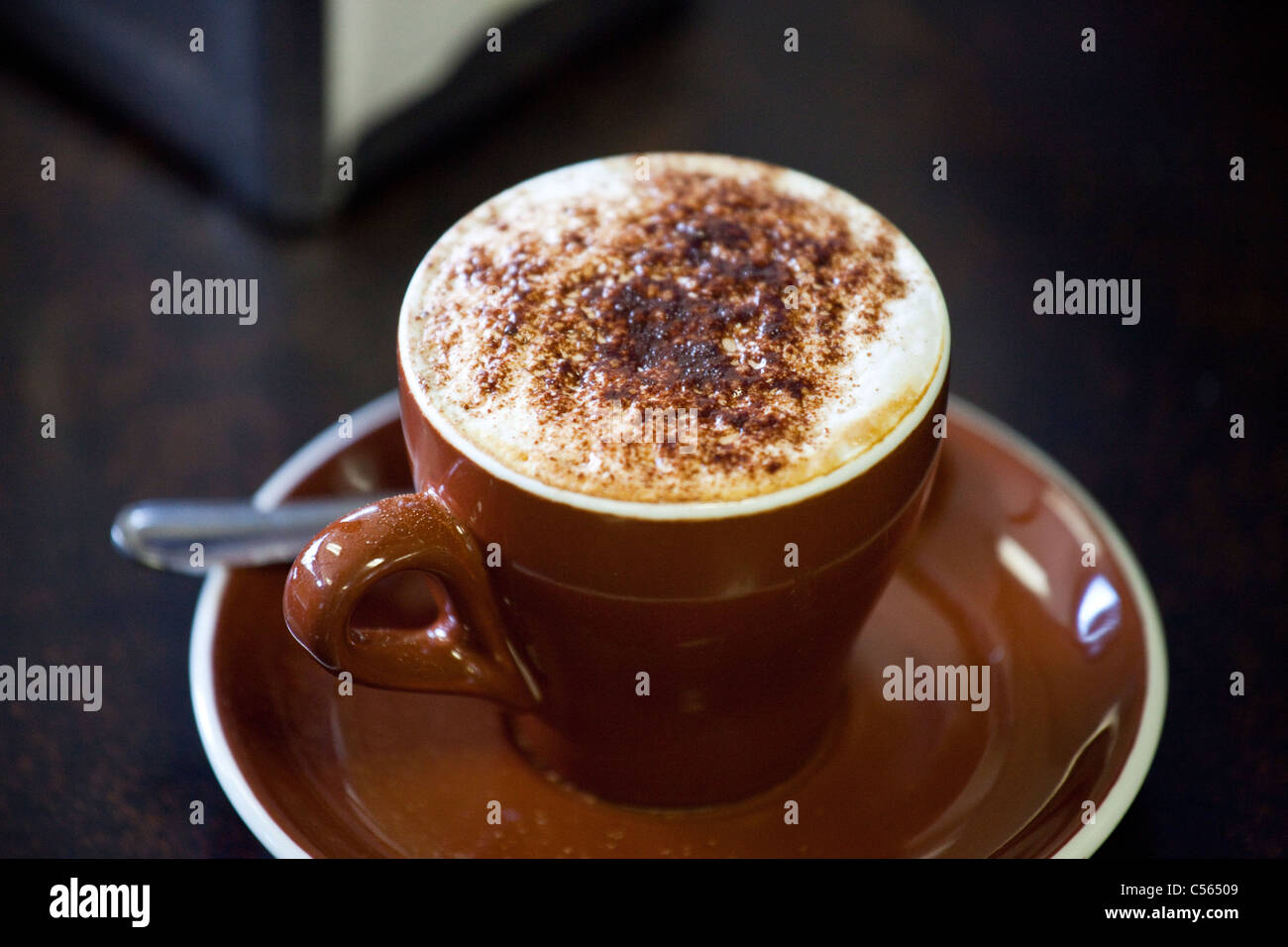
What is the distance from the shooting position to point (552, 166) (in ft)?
4.04

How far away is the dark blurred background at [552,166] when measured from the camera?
2.72ft

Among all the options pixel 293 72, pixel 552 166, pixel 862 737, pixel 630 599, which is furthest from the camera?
pixel 552 166

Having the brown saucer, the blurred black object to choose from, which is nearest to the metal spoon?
the brown saucer

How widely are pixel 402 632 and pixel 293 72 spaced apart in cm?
59

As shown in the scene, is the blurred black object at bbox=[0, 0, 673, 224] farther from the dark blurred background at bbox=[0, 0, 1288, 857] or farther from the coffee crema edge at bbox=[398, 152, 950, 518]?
the coffee crema edge at bbox=[398, 152, 950, 518]

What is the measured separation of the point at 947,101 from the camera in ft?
4.30

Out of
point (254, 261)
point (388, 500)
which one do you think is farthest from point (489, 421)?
point (254, 261)

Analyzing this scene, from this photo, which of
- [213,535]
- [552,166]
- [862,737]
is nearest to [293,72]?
[552,166]

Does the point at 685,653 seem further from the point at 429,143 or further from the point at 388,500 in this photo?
the point at 429,143

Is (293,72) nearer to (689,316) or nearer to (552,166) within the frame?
(552,166)

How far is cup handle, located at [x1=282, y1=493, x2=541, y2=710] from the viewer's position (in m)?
0.63

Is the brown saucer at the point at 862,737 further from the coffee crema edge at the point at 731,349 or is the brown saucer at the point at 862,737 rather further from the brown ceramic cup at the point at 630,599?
the coffee crema edge at the point at 731,349

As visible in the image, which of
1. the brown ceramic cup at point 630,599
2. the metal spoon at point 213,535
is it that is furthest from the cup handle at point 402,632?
the metal spoon at point 213,535

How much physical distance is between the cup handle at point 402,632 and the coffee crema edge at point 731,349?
0.05 m
